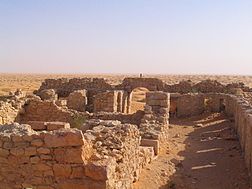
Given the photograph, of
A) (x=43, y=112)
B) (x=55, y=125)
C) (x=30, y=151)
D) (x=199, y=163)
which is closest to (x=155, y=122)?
(x=199, y=163)

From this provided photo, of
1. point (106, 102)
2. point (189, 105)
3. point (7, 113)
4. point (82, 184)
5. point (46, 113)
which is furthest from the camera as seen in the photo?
point (189, 105)

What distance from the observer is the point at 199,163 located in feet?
42.8

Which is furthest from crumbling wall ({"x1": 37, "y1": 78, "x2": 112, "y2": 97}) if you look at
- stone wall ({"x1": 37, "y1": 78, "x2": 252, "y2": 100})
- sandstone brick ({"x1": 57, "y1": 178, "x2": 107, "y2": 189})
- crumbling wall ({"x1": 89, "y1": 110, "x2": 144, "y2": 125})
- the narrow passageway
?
sandstone brick ({"x1": 57, "y1": 178, "x2": 107, "y2": 189})

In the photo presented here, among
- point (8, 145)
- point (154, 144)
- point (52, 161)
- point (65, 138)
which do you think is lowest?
point (154, 144)

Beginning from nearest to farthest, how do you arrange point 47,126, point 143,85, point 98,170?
point 98,170, point 47,126, point 143,85

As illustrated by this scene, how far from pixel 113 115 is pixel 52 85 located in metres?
13.3

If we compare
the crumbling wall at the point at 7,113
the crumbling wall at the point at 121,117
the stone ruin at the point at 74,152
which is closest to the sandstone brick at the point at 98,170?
the stone ruin at the point at 74,152

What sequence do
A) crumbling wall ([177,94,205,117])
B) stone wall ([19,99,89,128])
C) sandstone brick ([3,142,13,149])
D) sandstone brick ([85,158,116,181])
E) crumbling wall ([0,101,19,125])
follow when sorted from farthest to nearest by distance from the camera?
crumbling wall ([177,94,205,117]) < stone wall ([19,99,89,128]) < crumbling wall ([0,101,19,125]) < sandstone brick ([3,142,13,149]) < sandstone brick ([85,158,116,181])

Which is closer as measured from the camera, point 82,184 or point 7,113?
point 82,184

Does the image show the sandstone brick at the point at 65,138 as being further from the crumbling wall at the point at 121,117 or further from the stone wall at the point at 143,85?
the stone wall at the point at 143,85

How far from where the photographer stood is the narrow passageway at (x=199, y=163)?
1071 centimetres

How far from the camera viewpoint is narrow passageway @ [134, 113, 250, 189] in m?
10.7

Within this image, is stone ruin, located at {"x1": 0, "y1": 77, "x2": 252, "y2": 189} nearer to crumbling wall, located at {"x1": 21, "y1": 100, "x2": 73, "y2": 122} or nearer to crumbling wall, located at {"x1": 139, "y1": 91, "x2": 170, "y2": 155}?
crumbling wall, located at {"x1": 139, "y1": 91, "x2": 170, "y2": 155}

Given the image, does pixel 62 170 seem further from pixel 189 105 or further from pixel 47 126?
pixel 189 105
